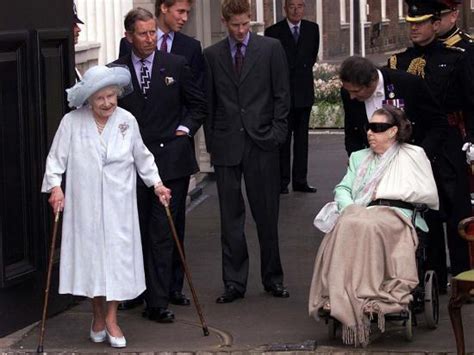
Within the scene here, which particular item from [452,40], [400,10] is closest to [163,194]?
[452,40]

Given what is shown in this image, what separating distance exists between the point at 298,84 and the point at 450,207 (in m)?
5.48

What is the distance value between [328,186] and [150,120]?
243 inches

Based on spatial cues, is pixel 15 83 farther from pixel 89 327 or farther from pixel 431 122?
pixel 431 122

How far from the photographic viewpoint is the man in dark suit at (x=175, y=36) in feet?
31.6

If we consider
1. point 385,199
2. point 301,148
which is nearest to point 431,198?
point 385,199

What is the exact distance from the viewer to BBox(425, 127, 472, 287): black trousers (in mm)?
9422

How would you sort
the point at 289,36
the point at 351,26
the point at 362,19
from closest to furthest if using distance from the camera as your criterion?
the point at 289,36 → the point at 351,26 → the point at 362,19

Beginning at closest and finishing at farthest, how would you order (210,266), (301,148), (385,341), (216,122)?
(385,341) → (216,122) → (210,266) → (301,148)

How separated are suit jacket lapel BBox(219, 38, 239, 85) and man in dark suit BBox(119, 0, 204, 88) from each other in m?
0.29

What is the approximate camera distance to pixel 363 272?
8.05m

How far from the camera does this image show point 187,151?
930 cm

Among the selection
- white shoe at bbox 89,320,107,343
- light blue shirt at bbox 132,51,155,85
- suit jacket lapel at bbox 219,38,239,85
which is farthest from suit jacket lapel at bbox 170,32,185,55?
white shoe at bbox 89,320,107,343

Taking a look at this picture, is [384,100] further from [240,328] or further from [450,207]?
[240,328]

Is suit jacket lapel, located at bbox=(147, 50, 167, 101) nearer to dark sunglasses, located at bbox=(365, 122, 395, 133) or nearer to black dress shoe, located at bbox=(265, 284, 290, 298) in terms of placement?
dark sunglasses, located at bbox=(365, 122, 395, 133)
